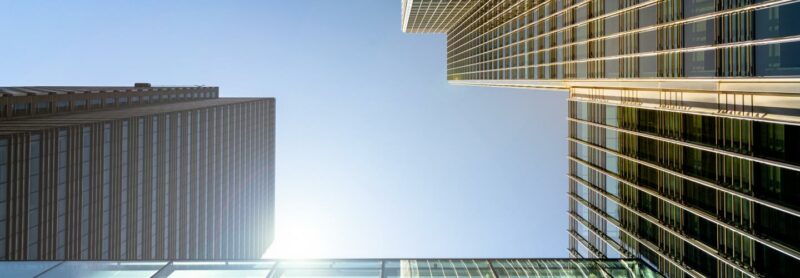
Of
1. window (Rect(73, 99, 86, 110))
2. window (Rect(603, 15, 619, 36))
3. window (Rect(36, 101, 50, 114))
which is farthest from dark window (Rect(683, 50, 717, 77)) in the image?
window (Rect(73, 99, 86, 110))

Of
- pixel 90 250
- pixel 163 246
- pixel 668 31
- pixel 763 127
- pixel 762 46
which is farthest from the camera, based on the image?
pixel 163 246

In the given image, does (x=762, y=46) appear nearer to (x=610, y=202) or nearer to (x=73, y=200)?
(x=610, y=202)

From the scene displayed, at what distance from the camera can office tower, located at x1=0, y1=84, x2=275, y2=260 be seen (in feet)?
140

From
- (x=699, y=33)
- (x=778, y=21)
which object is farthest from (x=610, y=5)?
(x=778, y=21)

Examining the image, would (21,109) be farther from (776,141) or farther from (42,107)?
(776,141)

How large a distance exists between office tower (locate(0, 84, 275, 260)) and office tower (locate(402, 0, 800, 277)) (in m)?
41.5

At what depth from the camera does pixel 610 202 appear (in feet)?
130

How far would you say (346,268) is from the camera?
2277 centimetres

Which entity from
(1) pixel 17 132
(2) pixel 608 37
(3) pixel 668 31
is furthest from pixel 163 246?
(3) pixel 668 31

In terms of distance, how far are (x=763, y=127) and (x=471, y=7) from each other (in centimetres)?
8587

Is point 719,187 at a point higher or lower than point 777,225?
higher

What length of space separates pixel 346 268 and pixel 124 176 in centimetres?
4294

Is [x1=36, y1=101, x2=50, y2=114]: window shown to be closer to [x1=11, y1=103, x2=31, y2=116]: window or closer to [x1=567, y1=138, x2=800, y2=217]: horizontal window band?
[x1=11, y1=103, x2=31, y2=116]: window

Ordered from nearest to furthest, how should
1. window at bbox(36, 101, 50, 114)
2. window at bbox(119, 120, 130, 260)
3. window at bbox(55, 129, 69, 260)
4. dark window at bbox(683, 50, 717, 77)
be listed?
dark window at bbox(683, 50, 717, 77) < window at bbox(55, 129, 69, 260) < window at bbox(119, 120, 130, 260) < window at bbox(36, 101, 50, 114)
